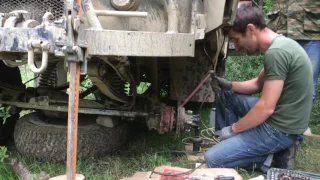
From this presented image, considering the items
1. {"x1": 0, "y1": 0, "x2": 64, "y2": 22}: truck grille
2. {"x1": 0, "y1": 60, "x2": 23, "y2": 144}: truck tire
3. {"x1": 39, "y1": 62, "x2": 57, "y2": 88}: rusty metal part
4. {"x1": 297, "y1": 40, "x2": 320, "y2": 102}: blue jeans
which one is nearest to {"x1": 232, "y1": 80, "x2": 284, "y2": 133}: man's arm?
{"x1": 297, "y1": 40, "x2": 320, "y2": 102}: blue jeans

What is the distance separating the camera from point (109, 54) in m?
2.14

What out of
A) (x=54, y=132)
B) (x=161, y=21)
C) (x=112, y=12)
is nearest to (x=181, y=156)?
(x=54, y=132)

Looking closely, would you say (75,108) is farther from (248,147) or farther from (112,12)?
(248,147)

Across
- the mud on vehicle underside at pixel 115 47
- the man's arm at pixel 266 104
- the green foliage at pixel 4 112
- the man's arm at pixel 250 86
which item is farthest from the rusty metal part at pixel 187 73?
the green foliage at pixel 4 112

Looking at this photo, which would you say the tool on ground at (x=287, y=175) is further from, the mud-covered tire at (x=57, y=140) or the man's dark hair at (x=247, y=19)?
the mud-covered tire at (x=57, y=140)

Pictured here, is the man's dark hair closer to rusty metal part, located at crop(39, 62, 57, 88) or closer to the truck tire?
rusty metal part, located at crop(39, 62, 57, 88)

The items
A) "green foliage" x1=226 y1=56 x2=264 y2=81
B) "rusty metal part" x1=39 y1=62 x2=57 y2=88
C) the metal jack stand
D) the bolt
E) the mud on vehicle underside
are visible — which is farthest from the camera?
"green foliage" x1=226 y1=56 x2=264 y2=81

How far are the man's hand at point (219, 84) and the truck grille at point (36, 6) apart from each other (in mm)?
1627

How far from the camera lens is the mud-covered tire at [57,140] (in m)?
2.92

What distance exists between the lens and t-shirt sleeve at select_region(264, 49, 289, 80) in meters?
2.71

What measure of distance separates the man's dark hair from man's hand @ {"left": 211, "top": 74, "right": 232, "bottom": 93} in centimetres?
60

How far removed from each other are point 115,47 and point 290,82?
1.35m

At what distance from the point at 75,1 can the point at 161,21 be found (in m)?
0.70

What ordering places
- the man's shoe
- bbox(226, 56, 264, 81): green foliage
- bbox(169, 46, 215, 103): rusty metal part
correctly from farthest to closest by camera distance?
bbox(226, 56, 264, 81): green foliage, bbox(169, 46, 215, 103): rusty metal part, the man's shoe
